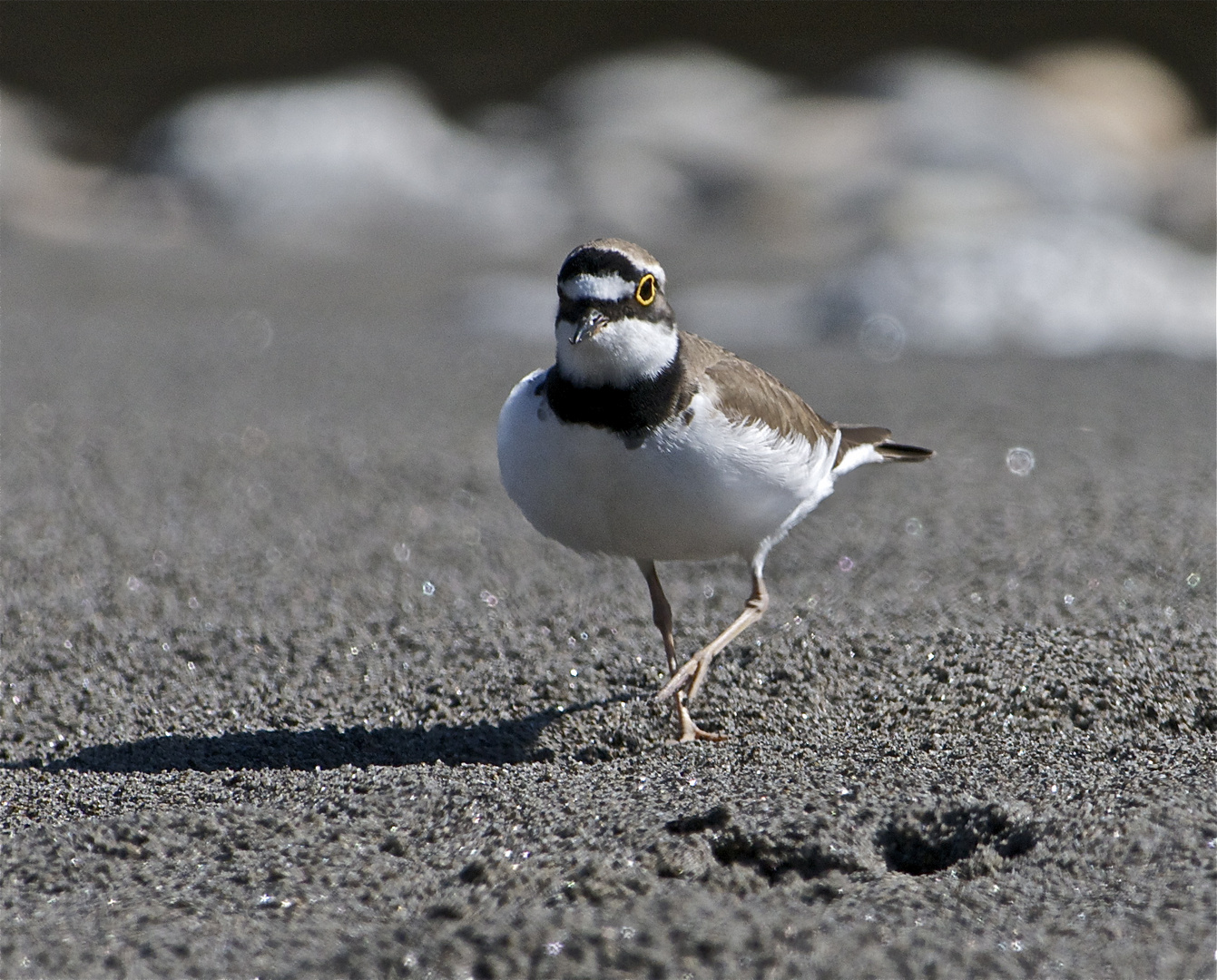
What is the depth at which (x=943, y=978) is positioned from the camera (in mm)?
1814

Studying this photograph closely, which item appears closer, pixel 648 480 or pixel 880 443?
pixel 648 480

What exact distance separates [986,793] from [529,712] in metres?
1.09

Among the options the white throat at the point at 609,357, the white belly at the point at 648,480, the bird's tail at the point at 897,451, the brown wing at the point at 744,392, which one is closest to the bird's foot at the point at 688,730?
the white belly at the point at 648,480

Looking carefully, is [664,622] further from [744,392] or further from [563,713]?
[744,392]

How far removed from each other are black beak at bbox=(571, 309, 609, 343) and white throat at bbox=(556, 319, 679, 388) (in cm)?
2

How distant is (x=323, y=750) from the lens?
2.99m

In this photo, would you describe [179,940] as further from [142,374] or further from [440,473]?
[142,374]

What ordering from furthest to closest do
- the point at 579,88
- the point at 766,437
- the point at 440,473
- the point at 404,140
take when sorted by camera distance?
1. the point at 579,88
2. the point at 404,140
3. the point at 440,473
4. the point at 766,437

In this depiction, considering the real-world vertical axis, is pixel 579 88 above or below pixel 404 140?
above

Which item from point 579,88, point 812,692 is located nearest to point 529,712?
point 812,692

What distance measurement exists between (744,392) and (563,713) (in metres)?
0.80

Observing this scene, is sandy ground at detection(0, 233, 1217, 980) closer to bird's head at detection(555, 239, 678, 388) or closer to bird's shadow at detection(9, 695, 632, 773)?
bird's shadow at detection(9, 695, 632, 773)

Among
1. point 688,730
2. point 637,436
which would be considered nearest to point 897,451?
point 688,730

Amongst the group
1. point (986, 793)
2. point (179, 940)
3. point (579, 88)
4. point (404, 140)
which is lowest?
point (179, 940)
